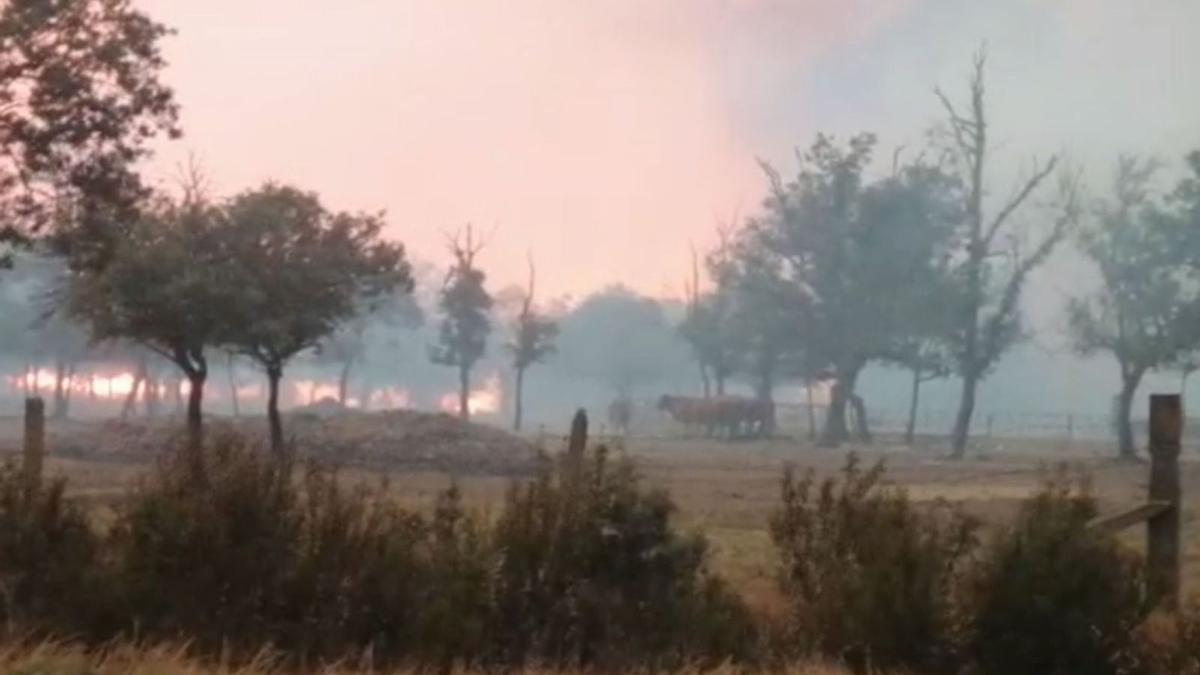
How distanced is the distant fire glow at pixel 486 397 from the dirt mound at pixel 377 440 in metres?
44.9

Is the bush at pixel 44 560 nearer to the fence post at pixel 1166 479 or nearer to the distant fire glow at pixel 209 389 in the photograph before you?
the fence post at pixel 1166 479

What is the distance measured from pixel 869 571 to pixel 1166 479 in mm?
2571

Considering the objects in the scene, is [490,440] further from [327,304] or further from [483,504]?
[483,504]

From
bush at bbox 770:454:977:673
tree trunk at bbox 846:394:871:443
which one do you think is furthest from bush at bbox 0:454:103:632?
tree trunk at bbox 846:394:871:443

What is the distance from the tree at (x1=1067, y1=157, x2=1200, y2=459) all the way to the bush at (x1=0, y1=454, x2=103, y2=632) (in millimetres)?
45743

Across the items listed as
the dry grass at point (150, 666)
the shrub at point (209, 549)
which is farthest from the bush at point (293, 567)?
the dry grass at point (150, 666)

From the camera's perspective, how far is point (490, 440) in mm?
46531

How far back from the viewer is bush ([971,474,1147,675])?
1193 centimetres

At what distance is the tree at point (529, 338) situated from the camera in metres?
77.5

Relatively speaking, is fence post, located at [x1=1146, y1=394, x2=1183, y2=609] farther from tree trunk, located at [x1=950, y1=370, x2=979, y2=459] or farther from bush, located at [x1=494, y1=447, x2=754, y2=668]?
tree trunk, located at [x1=950, y1=370, x2=979, y2=459]

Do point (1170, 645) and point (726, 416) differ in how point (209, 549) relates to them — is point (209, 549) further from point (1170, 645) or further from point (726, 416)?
point (726, 416)

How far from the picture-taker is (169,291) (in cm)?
3497

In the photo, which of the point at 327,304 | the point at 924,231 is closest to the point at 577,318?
the point at 924,231

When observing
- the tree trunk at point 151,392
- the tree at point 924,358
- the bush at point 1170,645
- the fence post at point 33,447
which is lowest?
the bush at point 1170,645
